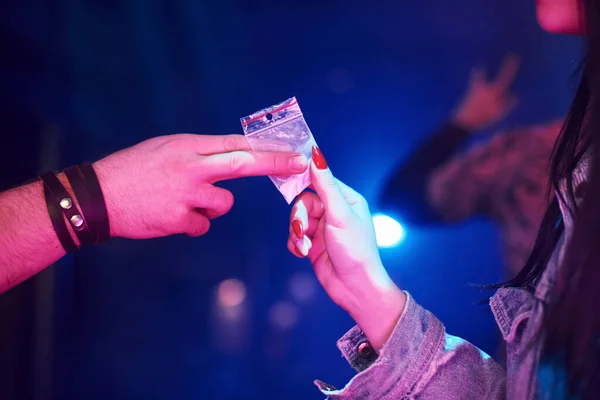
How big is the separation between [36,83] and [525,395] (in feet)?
6.78

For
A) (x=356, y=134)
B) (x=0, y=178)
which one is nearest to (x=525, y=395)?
(x=356, y=134)

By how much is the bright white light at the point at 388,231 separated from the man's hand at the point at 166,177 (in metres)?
1.03

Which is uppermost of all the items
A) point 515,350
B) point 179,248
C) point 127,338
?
point 179,248

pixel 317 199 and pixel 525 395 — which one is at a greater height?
pixel 317 199

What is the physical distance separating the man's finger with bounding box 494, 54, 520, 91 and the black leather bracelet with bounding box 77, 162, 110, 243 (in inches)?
65.3

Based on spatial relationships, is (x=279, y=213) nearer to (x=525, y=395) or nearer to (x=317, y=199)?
(x=317, y=199)

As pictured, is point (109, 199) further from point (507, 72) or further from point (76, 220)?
point (507, 72)

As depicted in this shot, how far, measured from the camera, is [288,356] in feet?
6.72

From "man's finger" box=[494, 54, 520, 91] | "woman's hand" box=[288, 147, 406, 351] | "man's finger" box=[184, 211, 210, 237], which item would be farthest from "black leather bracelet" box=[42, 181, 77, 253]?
"man's finger" box=[494, 54, 520, 91]

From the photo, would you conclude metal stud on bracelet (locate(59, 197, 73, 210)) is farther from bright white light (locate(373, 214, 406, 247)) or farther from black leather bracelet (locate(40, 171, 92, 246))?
bright white light (locate(373, 214, 406, 247))

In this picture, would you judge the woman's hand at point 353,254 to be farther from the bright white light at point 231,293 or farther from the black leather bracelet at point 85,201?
the bright white light at point 231,293

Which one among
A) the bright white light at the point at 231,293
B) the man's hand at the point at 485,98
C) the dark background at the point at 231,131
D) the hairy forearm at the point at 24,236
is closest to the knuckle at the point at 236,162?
the hairy forearm at the point at 24,236

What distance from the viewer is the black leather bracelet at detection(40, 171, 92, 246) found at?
3.45 feet

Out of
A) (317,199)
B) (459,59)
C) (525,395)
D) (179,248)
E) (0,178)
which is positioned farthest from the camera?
(179,248)
